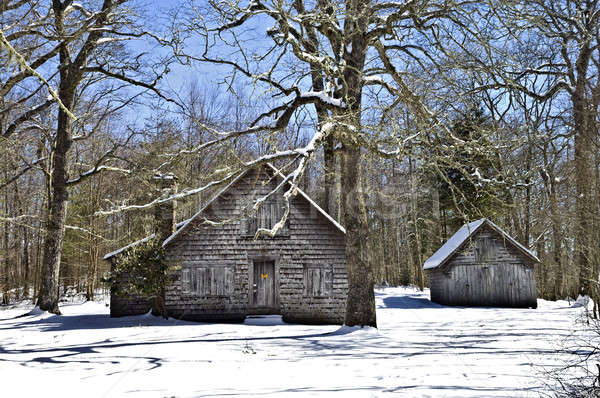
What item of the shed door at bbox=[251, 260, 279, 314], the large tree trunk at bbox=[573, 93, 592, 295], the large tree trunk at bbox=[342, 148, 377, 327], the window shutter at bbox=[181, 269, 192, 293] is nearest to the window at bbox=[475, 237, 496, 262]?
the large tree trunk at bbox=[573, 93, 592, 295]

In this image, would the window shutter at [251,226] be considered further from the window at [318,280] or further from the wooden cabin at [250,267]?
the window at [318,280]

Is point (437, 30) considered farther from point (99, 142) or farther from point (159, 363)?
point (99, 142)

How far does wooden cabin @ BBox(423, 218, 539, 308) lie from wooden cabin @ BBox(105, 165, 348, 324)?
33.0 feet

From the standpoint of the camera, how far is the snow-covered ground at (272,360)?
22.8 ft

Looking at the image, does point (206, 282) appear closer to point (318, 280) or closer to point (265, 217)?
point (265, 217)

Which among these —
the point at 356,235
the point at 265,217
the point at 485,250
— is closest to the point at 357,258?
the point at 356,235

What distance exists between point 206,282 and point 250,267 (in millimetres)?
1757

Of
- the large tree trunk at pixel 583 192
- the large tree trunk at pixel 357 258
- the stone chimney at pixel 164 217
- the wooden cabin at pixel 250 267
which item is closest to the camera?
the large tree trunk at pixel 583 192

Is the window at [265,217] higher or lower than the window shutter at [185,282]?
higher

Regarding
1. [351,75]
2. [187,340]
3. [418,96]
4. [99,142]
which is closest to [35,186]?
[99,142]

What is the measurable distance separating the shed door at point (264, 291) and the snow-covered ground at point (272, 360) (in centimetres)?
214

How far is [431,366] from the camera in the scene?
851 cm

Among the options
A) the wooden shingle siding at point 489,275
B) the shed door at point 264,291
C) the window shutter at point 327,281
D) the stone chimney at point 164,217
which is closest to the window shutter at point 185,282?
the stone chimney at point 164,217

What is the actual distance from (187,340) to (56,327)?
5884mm
